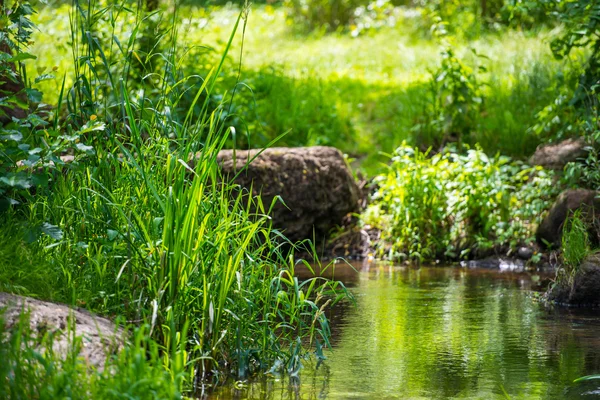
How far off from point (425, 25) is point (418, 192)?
10313mm

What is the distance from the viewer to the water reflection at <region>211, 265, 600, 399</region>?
4.18m

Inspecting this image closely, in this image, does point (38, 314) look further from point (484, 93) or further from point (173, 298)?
point (484, 93)

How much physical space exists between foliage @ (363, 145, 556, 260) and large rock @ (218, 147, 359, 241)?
60 centimetres

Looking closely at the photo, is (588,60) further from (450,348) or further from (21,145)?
(21,145)

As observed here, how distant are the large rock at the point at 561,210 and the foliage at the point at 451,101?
238 centimetres

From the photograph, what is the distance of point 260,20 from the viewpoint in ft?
74.8

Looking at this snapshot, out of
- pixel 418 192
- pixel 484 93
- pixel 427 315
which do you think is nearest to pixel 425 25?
pixel 484 93

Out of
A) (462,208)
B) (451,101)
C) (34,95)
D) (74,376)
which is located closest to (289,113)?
(451,101)

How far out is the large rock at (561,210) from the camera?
7.96 m

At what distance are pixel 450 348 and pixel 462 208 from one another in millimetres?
4379

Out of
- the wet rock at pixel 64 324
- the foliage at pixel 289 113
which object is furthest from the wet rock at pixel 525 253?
the wet rock at pixel 64 324

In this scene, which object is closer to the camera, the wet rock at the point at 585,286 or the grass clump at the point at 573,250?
the wet rock at the point at 585,286

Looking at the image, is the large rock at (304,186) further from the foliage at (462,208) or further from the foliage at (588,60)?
the foliage at (588,60)

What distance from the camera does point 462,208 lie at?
30.5ft
